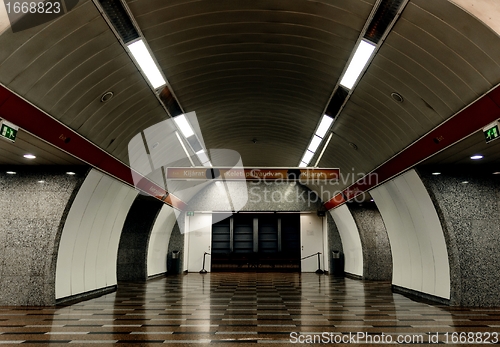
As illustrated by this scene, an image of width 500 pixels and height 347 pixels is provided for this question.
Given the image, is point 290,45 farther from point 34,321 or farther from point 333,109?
point 34,321

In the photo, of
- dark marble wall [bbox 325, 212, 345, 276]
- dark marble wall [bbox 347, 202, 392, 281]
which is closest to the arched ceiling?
dark marble wall [bbox 347, 202, 392, 281]

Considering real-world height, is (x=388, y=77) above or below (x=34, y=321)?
above

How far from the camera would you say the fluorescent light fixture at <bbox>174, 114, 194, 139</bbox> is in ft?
28.2

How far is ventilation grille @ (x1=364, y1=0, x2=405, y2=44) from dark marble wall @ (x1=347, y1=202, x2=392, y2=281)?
9672 mm

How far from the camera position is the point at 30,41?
4211 millimetres

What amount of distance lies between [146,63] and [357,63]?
10.7 feet

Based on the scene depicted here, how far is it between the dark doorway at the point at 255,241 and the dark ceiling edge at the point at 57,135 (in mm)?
10476

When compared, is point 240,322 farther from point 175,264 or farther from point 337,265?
point 337,265

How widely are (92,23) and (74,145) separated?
8.51 feet

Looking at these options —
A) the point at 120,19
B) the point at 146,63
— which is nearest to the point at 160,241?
the point at 146,63

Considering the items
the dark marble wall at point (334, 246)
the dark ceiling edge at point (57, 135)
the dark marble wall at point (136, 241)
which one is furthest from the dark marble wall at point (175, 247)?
the dark ceiling edge at point (57, 135)

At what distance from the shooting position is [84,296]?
856 centimetres

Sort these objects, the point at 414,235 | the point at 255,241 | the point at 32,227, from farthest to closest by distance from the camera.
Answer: the point at 255,241 → the point at 414,235 → the point at 32,227

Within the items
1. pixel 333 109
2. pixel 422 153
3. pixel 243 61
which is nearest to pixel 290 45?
pixel 243 61
